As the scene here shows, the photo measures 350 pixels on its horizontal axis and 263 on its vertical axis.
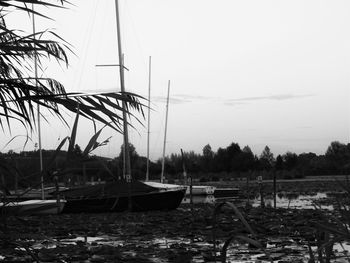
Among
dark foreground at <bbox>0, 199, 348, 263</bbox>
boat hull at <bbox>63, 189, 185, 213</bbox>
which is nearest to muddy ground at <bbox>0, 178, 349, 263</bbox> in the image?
dark foreground at <bbox>0, 199, 348, 263</bbox>

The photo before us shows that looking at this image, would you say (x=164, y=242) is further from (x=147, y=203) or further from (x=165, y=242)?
(x=147, y=203)

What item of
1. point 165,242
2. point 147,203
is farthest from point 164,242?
point 147,203

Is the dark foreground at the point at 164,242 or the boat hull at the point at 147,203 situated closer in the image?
the dark foreground at the point at 164,242

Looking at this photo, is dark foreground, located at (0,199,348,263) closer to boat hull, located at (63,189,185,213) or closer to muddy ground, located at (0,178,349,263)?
muddy ground, located at (0,178,349,263)

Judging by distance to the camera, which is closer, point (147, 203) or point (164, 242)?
point (164, 242)

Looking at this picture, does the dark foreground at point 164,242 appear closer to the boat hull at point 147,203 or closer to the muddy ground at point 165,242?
the muddy ground at point 165,242

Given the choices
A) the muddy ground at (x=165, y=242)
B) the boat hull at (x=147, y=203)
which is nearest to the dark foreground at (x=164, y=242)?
the muddy ground at (x=165, y=242)

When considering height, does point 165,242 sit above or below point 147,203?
below

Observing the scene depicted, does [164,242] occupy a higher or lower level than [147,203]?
lower

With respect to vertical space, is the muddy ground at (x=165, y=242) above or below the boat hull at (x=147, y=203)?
below

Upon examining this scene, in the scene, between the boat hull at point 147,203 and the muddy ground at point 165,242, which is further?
the boat hull at point 147,203

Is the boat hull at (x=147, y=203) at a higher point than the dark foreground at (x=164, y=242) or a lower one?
higher

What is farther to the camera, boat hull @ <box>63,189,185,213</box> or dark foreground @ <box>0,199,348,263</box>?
boat hull @ <box>63,189,185,213</box>

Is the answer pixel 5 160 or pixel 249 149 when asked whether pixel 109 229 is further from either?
pixel 249 149
